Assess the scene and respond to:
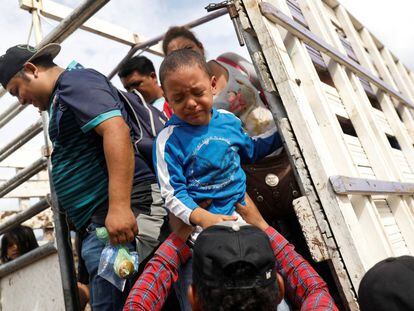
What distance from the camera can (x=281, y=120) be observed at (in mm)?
1665

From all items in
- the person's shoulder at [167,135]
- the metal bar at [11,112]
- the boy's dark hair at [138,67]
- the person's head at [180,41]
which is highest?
the metal bar at [11,112]

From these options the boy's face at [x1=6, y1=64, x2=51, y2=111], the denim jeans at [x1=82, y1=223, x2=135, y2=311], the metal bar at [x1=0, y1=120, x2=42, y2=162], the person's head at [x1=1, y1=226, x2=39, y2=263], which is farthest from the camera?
the person's head at [x1=1, y1=226, x2=39, y2=263]

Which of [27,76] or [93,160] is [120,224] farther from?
[27,76]

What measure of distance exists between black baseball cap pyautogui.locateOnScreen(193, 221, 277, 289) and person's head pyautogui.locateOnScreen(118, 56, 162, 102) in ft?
6.55

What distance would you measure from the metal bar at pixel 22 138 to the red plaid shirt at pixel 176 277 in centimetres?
153

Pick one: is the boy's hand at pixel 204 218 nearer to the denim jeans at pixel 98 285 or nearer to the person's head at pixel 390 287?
the denim jeans at pixel 98 285

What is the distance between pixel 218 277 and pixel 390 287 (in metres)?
0.42

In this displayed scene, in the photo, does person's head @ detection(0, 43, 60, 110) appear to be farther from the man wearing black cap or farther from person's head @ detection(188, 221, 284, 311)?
person's head @ detection(188, 221, 284, 311)

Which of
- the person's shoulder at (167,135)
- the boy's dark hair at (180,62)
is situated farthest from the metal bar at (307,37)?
the person's shoulder at (167,135)

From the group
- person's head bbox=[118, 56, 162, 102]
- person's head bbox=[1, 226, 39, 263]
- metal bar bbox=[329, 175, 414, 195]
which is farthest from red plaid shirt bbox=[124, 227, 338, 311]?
person's head bbox=[1, 226, 39, 263]

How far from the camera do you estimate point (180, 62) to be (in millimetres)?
1642

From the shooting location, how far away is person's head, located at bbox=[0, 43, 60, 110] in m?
1.83

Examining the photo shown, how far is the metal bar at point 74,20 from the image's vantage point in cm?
211

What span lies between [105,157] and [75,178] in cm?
20
